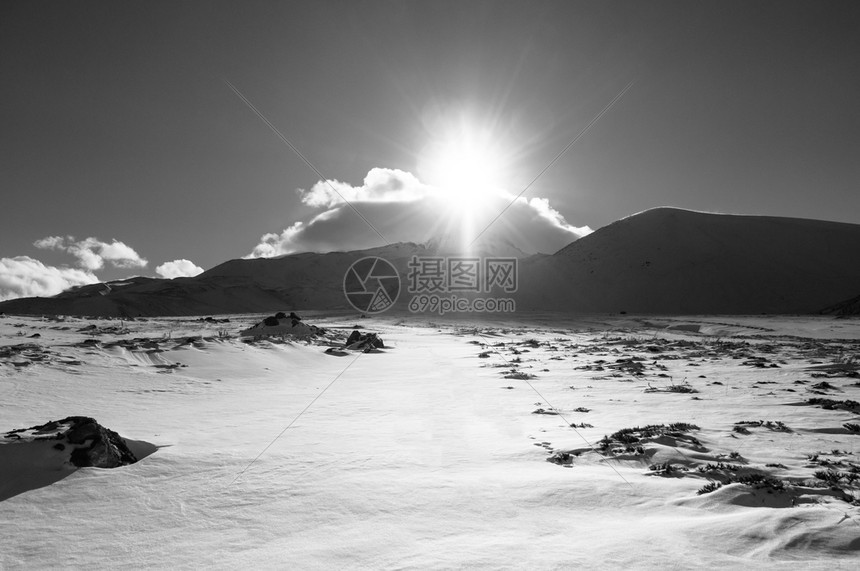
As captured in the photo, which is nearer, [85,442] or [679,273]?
[85,442]

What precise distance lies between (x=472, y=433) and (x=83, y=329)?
19504mm

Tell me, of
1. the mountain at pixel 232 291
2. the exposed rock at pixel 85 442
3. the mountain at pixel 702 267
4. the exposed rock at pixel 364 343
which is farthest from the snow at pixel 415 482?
the mountain at pixel 702 267

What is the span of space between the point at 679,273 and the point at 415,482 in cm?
7831

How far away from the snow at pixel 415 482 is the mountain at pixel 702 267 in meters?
64.3

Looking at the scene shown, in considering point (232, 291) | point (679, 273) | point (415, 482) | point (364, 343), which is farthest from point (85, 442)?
point (232, 291)

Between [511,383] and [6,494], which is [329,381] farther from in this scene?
[6,494]

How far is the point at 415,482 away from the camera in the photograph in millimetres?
3695

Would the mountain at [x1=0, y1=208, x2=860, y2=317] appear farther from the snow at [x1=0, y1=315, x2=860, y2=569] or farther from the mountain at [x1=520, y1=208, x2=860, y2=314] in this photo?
the snow at [x1=0, y1=315, x2=860, y2=569]

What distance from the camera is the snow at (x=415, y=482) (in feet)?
8.20

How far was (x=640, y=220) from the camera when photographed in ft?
283

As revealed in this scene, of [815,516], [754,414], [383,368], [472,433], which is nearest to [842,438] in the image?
[754,414]

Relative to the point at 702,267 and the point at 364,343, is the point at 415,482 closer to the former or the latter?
the point at 364,343

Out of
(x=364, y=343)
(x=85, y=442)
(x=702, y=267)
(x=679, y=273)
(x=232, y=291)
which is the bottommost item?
(x=364, y=343)

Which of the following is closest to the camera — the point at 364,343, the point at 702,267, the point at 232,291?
the point at 364,343
